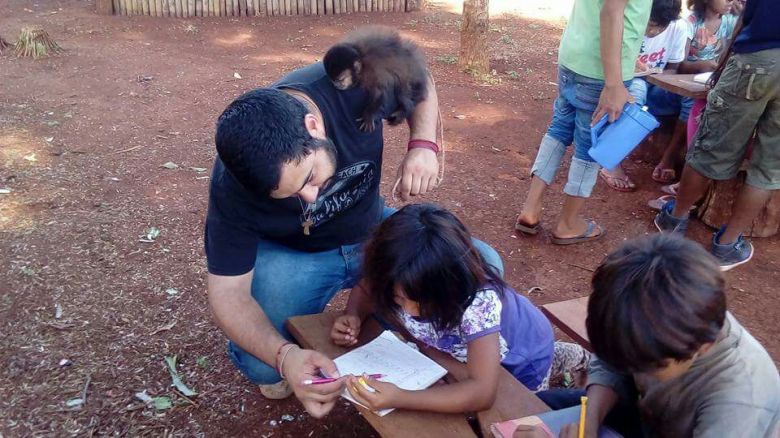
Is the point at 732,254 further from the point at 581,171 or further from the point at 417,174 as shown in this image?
the point at 417,174

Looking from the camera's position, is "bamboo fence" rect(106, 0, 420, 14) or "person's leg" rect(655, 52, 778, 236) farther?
"bamboo fence" rect(106, 0, 420, 14)

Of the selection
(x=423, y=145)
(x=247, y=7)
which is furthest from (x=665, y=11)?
(x=247, y=7)

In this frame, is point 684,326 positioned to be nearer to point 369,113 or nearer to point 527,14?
point 369,113

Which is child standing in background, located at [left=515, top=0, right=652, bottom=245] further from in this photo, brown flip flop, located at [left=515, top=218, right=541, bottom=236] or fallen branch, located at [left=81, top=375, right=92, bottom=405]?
fallen branch, located at [left=81, top=375, right=92, bottom=405]

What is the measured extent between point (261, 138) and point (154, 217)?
240 cm

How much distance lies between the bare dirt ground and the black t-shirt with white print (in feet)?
2.35

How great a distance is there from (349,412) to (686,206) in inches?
93.1

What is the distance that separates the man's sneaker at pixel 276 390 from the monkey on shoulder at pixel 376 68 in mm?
1077

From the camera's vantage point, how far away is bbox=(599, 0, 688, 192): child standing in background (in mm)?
4172

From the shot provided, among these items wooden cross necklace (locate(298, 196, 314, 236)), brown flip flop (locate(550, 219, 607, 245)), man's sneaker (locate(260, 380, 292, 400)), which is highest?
wooden cross necklace (locate(298, 196, 314, 236))

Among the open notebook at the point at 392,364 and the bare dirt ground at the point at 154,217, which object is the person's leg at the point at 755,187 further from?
the open notebook at the point at 392,364

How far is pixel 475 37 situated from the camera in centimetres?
632

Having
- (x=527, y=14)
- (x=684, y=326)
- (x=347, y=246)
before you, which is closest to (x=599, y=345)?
(x=684, y=326)

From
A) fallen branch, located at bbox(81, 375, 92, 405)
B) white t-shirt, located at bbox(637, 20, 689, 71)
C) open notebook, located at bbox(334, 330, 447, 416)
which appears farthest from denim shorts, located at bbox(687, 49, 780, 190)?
fallen branch, located at bbox(81, 375, 92, 405)
